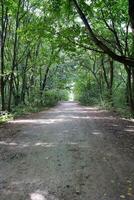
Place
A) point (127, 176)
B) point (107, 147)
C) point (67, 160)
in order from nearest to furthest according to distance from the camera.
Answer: point (127, 176) < point (67, 160) < point (107, 147)

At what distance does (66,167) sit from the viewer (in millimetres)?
8141

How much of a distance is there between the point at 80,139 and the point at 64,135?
1110mm

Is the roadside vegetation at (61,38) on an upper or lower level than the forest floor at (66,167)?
upper

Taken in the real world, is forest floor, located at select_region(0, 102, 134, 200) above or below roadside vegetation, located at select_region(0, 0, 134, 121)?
below

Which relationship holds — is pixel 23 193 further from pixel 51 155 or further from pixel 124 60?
pixel 124 60

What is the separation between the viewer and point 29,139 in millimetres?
12445

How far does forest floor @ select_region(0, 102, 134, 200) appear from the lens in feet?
20.6

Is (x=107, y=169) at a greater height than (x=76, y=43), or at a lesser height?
lesser

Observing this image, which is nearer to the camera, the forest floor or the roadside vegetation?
the forest floor

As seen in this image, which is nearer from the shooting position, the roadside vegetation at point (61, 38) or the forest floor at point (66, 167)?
the forest floor at point (66, 167)

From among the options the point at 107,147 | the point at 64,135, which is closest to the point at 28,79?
the point at 64,135

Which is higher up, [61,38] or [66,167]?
[61,38]

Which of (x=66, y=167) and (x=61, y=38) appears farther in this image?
(x=61, y=38)

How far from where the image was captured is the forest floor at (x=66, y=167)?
6270mm
